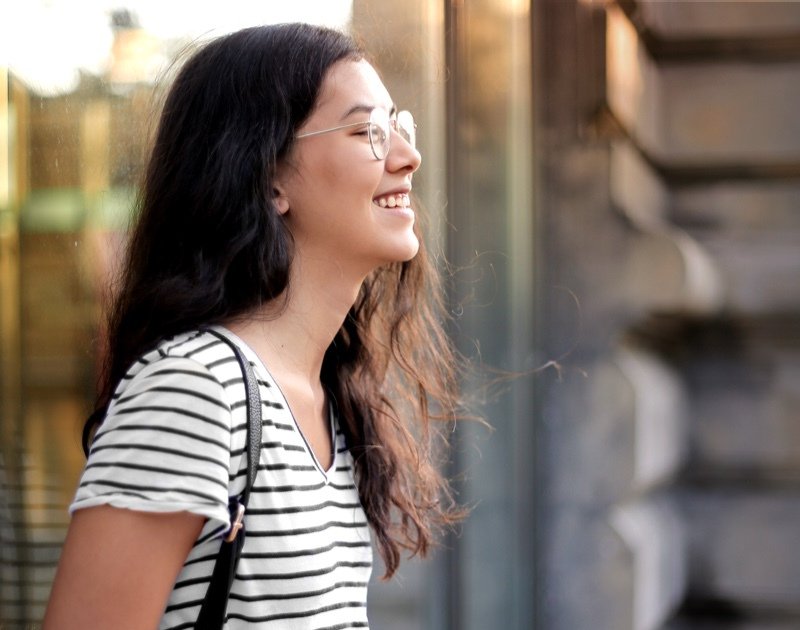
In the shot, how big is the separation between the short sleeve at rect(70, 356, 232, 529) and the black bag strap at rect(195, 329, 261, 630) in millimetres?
39

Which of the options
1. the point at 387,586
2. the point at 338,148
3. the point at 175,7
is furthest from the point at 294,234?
the point at 387,586

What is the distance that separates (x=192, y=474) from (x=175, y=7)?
4.93ft

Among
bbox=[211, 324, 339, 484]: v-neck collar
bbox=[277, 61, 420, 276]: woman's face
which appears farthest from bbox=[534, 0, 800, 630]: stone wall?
bbox=[211, 324, 339, 484]: v-neck collar

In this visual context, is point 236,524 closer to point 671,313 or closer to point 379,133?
point 379,133

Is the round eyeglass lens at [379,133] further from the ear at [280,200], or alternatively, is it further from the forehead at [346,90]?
the ear at [280,200]

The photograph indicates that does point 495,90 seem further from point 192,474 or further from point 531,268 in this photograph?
point 192,474

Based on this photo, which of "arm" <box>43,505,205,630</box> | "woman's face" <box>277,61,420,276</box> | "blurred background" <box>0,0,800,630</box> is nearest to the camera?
"arm" <box>43,505,205,630</box>

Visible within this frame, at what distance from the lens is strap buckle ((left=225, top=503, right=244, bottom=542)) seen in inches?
62.5

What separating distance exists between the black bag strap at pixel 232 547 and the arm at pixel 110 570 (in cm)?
9

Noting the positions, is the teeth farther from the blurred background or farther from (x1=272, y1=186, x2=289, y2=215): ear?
the blurred background

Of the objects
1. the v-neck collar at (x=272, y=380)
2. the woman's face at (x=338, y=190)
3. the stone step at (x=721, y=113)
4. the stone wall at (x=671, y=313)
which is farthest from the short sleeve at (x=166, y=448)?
the stone step at (x=721, y=113)

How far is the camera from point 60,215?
8.00 feet

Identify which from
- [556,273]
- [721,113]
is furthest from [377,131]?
[721,113]

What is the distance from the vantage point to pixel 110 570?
1.52m
